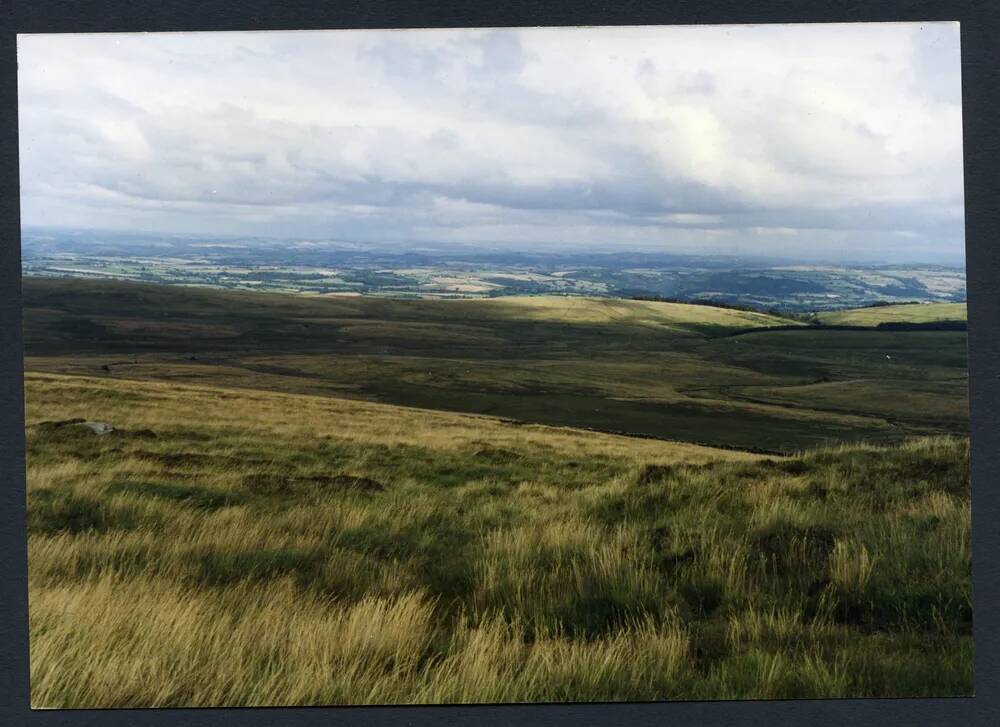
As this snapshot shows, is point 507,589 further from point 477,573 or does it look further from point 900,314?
point 900,314

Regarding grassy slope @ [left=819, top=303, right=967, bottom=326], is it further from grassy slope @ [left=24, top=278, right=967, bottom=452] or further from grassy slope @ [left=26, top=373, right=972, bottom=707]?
grassy slope @ [left=26, top=373, right=972, bottom=707]

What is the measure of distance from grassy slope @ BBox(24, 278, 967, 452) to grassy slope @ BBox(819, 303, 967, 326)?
0.47m

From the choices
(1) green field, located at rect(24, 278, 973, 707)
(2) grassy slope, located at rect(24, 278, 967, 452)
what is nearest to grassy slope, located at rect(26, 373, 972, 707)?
(1) green field, located at rect(24, 278, 973, 707)

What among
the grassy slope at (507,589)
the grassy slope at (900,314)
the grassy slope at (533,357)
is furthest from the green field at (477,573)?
the grassy slope at (533,357)

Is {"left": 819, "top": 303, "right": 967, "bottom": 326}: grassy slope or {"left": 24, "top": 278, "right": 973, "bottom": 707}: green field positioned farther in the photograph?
{"left": 819, "top": 303, "right": 967, "bottom": 326}: grassy slope

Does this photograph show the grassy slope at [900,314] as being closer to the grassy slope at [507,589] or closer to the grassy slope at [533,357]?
the grassy slope at [533,357]

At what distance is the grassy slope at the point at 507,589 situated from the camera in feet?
14.0

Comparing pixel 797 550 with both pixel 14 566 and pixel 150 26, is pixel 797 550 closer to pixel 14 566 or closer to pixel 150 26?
pixel 14 566

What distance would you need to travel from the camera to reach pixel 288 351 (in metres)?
27.1

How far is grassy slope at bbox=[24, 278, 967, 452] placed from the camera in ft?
56.2

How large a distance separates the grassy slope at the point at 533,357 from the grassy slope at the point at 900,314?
469 millimetres

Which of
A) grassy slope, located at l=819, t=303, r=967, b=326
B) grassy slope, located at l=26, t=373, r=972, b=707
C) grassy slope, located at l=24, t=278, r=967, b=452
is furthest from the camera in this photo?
grassy slope, located at l=24, t=278, r=967, b=452

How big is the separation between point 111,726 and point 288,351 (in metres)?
23.5

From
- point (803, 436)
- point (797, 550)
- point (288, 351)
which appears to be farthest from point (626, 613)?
point (288, 351)
